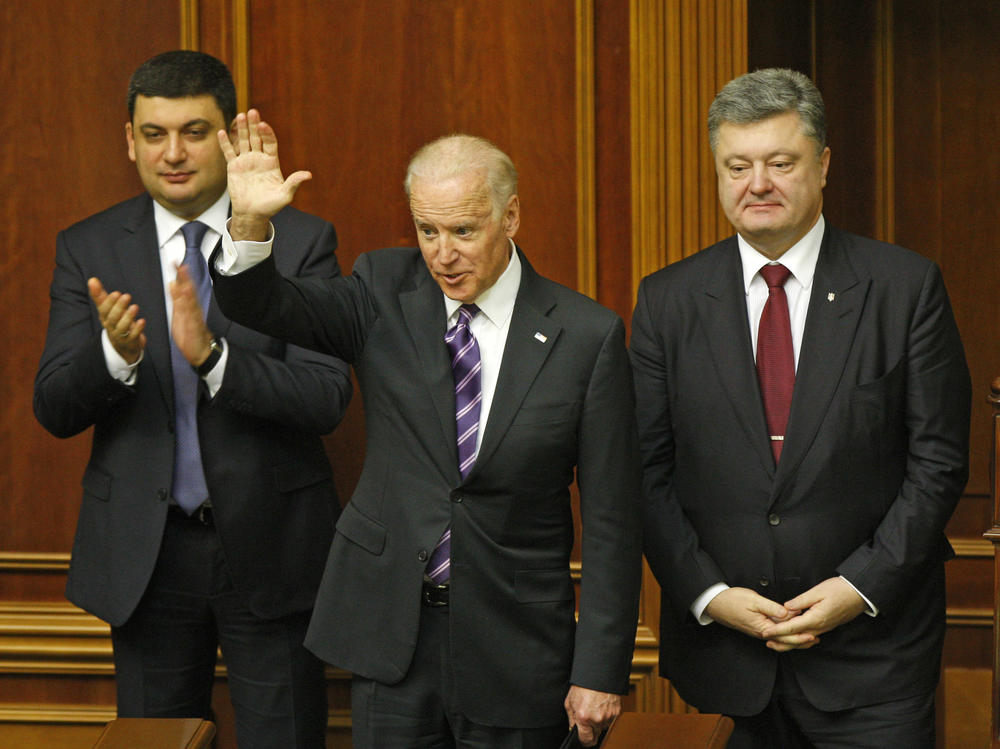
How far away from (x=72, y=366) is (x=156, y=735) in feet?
4.43

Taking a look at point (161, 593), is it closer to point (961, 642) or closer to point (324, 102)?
point (324, 102)

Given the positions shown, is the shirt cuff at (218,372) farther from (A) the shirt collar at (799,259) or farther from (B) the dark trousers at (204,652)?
(A) the shirt collar at (799,259)

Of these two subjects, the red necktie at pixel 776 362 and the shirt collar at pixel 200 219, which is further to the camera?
the shirt collar at pixel 200 219

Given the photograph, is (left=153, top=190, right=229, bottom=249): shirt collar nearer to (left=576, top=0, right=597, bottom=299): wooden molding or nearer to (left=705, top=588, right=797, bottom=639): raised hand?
(left=576, top=0, right=597, bottom=299): wooden molding

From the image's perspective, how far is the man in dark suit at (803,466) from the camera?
2.59 m

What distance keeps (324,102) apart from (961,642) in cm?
223

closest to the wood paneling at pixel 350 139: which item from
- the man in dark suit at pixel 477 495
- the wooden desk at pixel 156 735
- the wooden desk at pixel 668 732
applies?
the man in dark suit at pixel 477 495

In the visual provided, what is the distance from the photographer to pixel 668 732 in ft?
5.67

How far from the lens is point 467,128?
363cm

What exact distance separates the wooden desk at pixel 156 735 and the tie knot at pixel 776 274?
1420 mm

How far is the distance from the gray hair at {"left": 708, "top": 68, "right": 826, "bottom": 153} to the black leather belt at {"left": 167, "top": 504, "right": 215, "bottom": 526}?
1.27 m

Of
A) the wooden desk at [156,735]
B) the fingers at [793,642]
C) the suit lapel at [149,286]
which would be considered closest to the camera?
the wooden desk at [156,735]

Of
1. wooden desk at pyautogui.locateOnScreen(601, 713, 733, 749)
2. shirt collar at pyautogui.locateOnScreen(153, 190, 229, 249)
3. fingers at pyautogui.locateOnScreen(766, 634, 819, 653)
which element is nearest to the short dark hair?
shirt collar at pyautogui.locateOnScreen(153, 190, 229, 249)

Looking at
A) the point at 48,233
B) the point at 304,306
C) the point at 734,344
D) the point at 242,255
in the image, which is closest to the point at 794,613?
the point at 734,344
